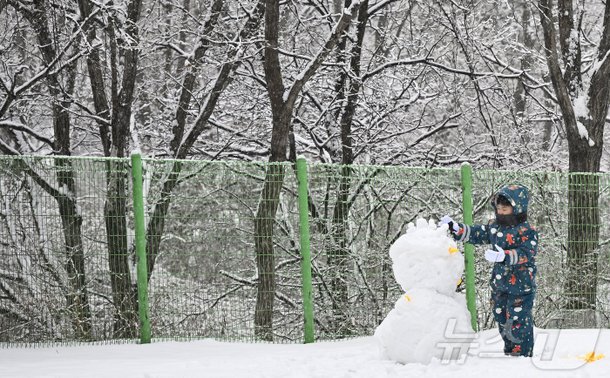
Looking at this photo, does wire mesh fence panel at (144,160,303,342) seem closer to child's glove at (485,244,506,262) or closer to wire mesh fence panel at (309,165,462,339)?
wire mesh fence panel at (309,165,462,339)

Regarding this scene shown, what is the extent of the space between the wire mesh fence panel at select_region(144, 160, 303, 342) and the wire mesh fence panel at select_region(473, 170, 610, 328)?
9.43 feet

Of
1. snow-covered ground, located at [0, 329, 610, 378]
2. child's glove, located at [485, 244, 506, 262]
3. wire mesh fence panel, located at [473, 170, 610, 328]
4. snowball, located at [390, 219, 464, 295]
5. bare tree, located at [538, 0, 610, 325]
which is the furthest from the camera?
bare tree, located at [538, 0, 610, 325]

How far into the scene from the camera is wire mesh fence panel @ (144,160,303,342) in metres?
7.37

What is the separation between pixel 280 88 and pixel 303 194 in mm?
2531

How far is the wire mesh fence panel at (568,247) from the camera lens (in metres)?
8.78

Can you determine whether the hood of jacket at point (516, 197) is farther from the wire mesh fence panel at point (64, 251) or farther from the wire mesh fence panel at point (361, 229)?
the wire mesh fence panel at point (64, 251)

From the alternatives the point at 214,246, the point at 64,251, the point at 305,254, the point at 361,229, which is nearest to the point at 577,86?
the point at 361,229

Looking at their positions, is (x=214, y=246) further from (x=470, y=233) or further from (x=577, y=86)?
(x=577, y=86)

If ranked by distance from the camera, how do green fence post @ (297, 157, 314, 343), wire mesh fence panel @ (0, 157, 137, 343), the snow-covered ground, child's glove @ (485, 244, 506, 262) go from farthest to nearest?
green fence post @ (297, 157, 314, 343) → wire mesh fence panel @ (0, 157, 137, 343) → child's glove @ (485, 244, 506, 262) → the snow-covered ground

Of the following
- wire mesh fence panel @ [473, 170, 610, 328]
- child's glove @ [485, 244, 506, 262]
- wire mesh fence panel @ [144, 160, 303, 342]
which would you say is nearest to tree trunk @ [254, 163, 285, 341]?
wire mesh fence panel @ [144, 160, 303, 342]

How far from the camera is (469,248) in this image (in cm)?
815

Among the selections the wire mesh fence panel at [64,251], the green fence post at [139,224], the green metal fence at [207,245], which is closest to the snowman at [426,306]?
the green metal fence at [207,245]

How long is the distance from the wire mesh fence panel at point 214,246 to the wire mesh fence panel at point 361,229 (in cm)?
45

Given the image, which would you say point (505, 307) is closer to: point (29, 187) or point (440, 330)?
point (440, 330)
